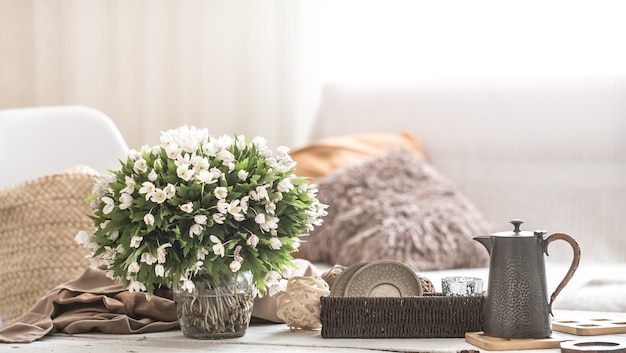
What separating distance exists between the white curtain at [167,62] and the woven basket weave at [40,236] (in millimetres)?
1423

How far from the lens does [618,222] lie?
115 inches

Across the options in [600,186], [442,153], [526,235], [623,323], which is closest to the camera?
[526,235]

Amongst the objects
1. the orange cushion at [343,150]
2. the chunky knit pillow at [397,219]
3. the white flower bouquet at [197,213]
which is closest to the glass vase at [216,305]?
the white flower bouquet at [197,213]

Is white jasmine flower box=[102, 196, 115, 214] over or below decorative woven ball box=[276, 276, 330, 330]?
over

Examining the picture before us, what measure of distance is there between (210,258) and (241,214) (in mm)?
83

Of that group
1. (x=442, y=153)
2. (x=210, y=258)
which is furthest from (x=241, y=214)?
(x=442, y=153)

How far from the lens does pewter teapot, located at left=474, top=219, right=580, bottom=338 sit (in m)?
1.46

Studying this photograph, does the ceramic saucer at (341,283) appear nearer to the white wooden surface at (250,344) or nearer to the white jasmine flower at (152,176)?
the white wooden surface at (250,344)

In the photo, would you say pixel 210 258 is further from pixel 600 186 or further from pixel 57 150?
pixel 600 186

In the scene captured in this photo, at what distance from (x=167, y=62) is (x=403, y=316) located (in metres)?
2.56

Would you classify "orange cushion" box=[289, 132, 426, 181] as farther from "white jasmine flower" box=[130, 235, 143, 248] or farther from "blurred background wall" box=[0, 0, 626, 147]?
"white jasmine flower" box=[130, 235, 143, 248]

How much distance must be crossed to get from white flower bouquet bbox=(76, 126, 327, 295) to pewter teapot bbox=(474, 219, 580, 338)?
32cm

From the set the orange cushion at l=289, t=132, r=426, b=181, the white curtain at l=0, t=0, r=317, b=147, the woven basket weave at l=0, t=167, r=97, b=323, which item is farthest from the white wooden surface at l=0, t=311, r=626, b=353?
the white curtain at l=0, t=0, r=317, b=147

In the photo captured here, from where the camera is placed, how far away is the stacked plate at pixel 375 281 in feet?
5.34
